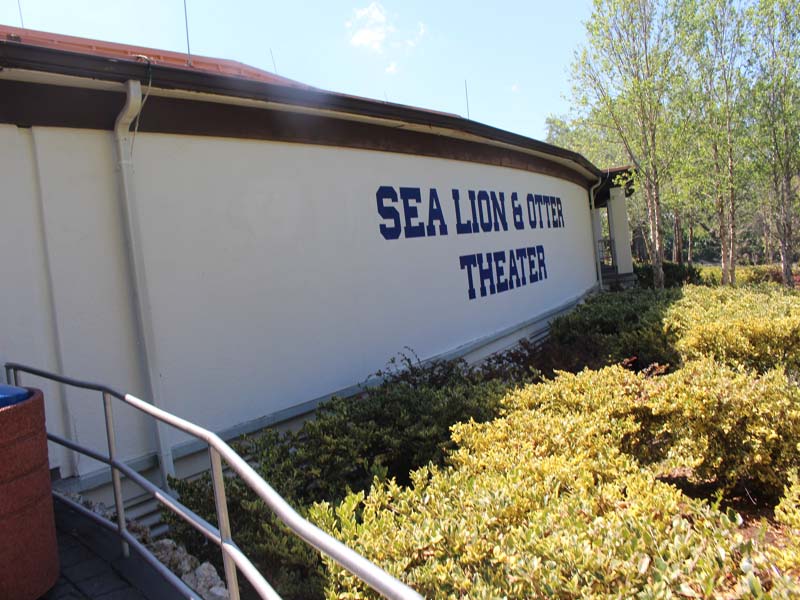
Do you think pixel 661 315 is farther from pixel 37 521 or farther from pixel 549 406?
pixel 37 521

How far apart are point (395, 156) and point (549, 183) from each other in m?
6.02

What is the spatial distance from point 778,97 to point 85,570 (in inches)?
703

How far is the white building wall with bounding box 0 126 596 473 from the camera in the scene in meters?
3.94

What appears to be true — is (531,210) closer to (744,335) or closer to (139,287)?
(744,335)

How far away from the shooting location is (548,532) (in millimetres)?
2482

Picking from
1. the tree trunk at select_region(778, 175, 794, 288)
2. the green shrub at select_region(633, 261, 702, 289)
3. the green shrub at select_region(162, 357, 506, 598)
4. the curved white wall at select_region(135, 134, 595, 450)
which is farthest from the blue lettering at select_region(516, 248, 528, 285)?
the green shrub at select_region(633, 261, 702, 289)

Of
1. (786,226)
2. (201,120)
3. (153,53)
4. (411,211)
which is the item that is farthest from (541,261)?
(786,226)

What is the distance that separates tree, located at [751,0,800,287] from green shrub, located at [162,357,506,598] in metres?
14.5

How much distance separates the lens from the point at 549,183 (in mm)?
12062

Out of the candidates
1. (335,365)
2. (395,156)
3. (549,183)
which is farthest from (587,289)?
(335,365)

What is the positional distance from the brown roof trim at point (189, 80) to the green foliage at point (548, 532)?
9.73 feet

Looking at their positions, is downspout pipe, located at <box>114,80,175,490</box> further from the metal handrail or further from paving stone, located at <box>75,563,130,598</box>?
paving stone, located at <box>75,563,130,598</box>

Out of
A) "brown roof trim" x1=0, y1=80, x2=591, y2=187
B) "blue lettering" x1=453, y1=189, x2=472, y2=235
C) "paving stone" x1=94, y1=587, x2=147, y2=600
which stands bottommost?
"paving stone" x1=94, y1=587, x2=147, y2=600

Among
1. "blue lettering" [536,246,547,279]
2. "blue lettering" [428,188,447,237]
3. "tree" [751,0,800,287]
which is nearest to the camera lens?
"blue lettering" [428,188,447,237]
